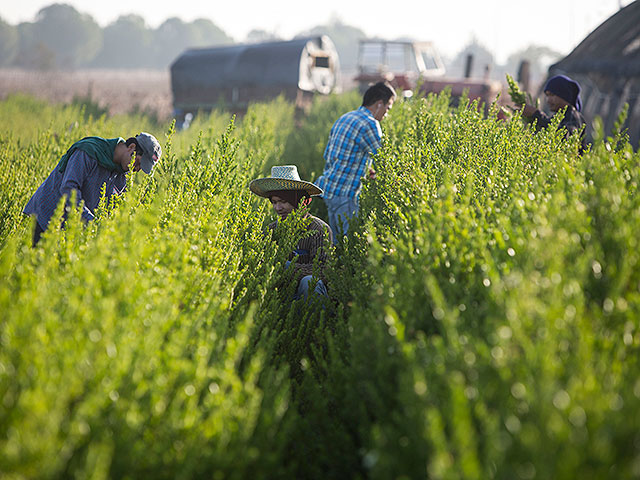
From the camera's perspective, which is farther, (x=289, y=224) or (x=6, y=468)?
(x=289, y=224)

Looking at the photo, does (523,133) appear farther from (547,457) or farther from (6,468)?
(6,468)

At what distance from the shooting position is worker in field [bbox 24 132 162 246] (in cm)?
459

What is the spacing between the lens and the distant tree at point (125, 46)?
474ft

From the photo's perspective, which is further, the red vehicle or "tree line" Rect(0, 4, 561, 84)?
"tree line" Rect(0, 4, 561, 84)

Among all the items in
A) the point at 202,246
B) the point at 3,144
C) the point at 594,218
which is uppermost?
the point at 594,218

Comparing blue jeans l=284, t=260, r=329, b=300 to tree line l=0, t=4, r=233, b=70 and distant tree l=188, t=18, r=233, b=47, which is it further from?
distant tree l=188, t=18, r=233, b=47

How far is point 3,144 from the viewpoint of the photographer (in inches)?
314

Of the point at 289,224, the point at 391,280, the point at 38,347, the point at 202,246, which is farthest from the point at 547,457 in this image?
the point at 289,224

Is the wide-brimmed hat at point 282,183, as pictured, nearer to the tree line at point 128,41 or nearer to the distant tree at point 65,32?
the tree line at point 128,41

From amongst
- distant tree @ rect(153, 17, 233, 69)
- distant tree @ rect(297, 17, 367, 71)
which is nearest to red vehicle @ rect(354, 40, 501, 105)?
distant tree @ rect(153, 17, 233, 69)

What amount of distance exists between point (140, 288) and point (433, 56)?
74.3 ft

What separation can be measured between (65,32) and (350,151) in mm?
146562

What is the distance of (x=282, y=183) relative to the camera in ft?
16.1

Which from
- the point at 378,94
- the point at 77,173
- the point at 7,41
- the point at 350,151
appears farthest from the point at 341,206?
the point at 7,41
